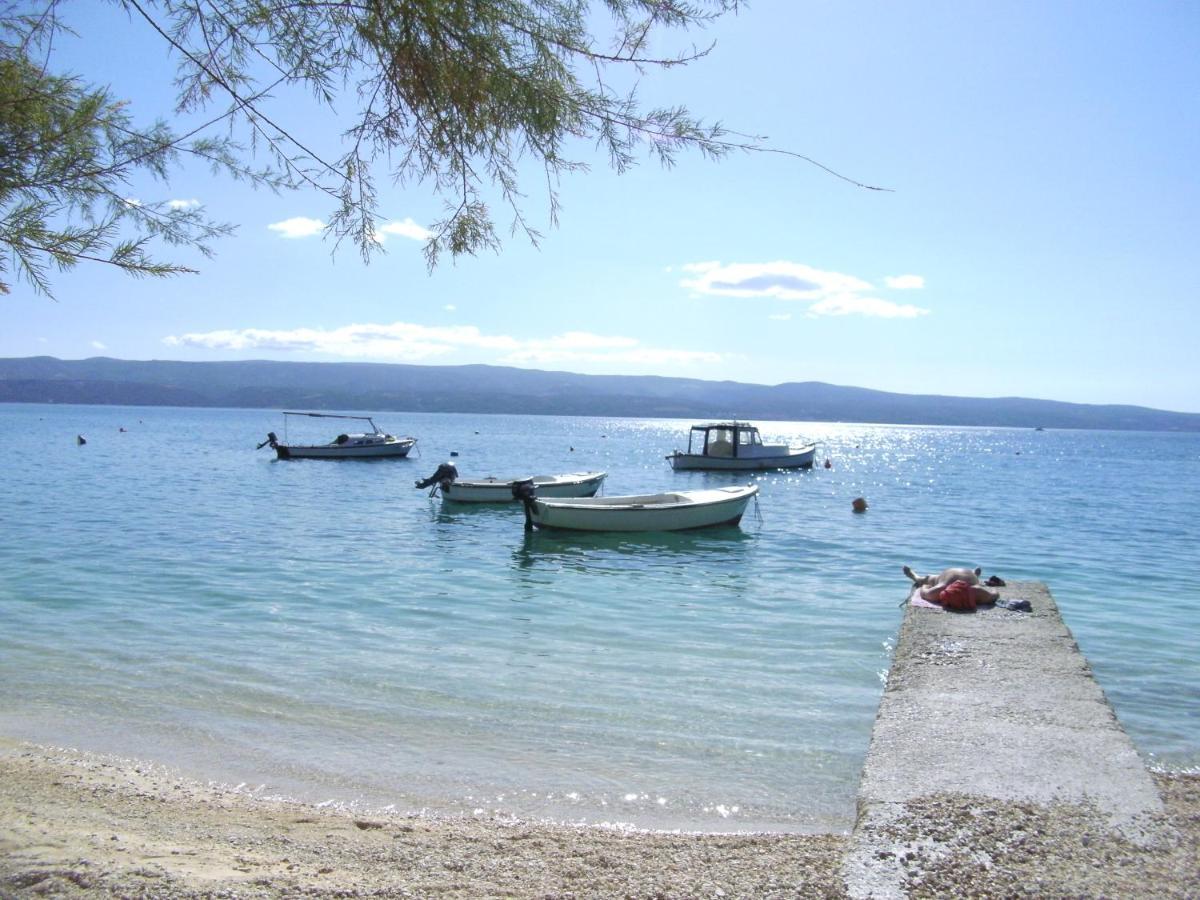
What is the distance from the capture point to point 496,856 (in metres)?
5.48

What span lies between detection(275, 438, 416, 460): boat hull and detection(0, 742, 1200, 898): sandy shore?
4606 cm

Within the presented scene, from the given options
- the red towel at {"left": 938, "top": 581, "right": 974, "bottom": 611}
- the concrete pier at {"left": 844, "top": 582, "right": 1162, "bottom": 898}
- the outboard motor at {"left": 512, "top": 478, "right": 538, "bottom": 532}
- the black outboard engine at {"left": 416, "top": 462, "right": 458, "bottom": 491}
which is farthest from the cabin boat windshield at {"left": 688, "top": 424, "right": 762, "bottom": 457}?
the concrete pier at {"left": 844, "top": 582, "right": 1162, "bottom": 898}

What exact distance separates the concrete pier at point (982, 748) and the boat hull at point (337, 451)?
4530 centimetres

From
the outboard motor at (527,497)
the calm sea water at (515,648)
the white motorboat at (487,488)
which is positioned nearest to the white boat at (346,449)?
the white motorboat at (487,488)

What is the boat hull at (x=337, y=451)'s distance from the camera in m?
51.4

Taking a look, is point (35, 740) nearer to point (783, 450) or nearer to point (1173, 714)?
point (1173, 714)

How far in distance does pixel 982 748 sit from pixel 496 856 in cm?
327

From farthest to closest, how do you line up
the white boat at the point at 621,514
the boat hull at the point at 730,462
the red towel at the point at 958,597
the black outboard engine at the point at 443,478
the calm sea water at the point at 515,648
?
1. the boat hull at the point at 730,462
2. the black outboard engine at the point at 443,478
3. the white boat at the point at 621,514
4. the red towel at the point at 958,597
5. the calm sea water at the point at 515,648

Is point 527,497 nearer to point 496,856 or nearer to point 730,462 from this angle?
point 496,856

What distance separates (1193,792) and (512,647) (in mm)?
7412

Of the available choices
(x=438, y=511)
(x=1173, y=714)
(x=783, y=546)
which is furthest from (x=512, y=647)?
(x=438, y=511)

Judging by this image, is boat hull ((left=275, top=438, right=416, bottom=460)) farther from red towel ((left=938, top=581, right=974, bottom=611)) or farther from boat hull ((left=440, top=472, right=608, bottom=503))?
red towel ((left=938, top=581, right=974, bottom=611))

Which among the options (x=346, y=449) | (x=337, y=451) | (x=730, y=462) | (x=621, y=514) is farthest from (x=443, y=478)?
(x=337, y=451)

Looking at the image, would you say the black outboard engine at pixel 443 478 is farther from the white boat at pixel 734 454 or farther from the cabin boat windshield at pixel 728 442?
the cabin boat windshield at pixel 728 442
